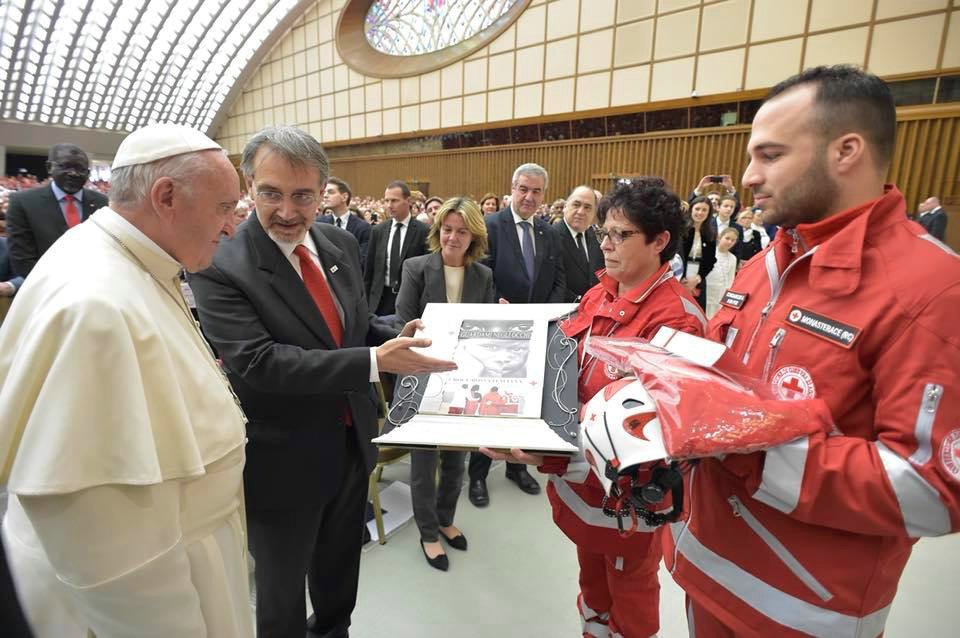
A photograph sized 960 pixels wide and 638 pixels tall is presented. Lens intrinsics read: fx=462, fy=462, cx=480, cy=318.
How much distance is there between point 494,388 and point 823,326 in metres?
0.73

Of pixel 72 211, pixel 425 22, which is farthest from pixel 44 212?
pixel 425 22

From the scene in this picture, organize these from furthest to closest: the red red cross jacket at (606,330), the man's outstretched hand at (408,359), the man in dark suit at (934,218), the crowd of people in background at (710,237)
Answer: the man in dark suit at (934,218), the crowd of people in background at (710,237), the red red cross jacket at (606,330), the man's outstretched hand at (408,359)

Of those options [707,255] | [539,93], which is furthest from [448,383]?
[539,93]

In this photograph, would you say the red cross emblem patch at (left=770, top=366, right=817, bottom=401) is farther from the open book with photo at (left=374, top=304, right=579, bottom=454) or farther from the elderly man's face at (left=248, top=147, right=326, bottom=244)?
the elderly man's face at (left=248, top=147, right=326, bottom=244)

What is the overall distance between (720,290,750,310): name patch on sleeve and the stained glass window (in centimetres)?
1443

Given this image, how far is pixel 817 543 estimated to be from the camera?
895mm

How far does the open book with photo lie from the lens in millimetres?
1079

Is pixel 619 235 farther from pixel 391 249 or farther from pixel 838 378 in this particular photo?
pixel 391 249

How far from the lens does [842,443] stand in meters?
0.77

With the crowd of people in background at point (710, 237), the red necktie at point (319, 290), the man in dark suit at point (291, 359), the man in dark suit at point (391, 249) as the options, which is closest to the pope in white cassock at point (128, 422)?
the man in dark suit at point (291, 359)

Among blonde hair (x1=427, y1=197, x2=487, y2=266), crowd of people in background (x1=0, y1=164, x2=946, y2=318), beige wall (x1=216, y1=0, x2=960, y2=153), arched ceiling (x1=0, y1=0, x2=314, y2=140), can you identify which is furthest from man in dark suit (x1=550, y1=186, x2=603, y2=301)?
arched ceiling (x1=0, y1=0, x2=314, y2=140)

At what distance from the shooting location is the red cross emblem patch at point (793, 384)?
85 cm

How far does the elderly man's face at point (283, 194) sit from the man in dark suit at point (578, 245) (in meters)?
2.60

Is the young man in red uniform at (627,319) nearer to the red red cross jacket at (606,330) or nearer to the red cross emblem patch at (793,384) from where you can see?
the red red cross jacket at (606,330)
